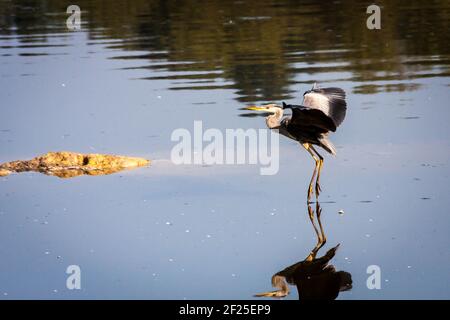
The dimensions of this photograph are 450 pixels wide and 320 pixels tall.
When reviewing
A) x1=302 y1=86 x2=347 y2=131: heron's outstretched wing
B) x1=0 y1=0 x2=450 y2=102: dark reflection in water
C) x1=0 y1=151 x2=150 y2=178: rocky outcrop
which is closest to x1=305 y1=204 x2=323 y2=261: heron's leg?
x1=302 y1=86 x2=347 y2=131: heron's outstretched wing

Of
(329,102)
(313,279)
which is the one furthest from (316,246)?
(329,102)

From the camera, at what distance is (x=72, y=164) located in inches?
563

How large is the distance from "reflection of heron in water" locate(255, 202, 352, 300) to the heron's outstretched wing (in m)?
2.81

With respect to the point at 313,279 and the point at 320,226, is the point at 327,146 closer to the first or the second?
the point at 320,226

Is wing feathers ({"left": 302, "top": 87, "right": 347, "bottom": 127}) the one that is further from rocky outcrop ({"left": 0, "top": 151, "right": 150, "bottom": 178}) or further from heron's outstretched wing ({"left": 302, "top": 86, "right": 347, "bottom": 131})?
rocky outcrop ({"left": 0, "top": 151, "right": 150, "bottom": 178})

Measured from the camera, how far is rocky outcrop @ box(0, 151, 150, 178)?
14.2m

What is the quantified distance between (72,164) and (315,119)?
368 cm

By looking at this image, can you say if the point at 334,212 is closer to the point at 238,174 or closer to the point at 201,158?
the point at 238,174

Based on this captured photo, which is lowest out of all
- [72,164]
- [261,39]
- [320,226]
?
[320,226]

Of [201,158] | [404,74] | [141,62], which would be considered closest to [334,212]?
[201,158]

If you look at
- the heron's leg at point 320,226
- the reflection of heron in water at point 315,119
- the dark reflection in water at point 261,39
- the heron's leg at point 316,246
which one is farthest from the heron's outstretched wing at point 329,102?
the dark reflection in water at point 261,39

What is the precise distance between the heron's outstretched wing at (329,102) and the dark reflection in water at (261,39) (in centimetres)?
515

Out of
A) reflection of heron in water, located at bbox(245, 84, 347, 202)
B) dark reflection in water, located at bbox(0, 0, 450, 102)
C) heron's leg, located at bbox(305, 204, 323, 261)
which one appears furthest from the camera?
dark reflection in water, located at bbox(0, 0, 450, 102)

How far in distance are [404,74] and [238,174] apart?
769 cm
